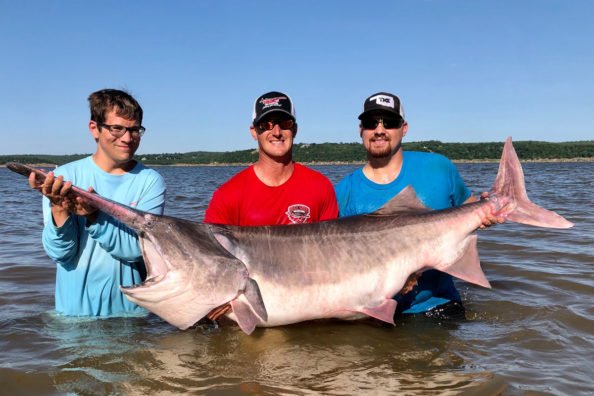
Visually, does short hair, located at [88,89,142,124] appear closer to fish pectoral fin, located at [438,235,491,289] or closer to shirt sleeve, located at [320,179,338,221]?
shirt sleeve, located at [320,179,338,221]

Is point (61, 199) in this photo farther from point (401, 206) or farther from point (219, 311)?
point (401, 206)

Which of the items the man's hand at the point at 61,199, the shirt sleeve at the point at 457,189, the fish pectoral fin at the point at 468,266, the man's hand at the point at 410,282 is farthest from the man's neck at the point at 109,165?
the shirt sleeve at the point at 457,189

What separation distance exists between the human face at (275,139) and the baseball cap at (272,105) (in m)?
0.08

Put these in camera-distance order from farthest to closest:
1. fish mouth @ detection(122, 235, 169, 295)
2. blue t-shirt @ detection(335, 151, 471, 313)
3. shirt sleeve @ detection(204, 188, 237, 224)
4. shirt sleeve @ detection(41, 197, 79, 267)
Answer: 1. blue t-shirt @ detection(335, 151, 471, 313)
2. shirt sleeve @ detection(204, 188, 237, 224)
3. shirt sleeve @ detection(41, 197, 79, 267)
4. fish mouth @ detection(122, 235, 169, 295)

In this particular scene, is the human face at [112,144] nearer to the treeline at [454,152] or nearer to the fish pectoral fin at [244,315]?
the fish pectoral fin at [244,315]

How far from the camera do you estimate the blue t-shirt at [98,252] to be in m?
4.65

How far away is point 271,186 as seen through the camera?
5340 millimetres

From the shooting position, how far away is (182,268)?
4277 millimetres

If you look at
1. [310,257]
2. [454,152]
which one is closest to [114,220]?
[310,257]

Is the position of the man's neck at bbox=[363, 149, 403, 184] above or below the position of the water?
above

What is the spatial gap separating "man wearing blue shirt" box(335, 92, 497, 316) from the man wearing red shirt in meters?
0.67

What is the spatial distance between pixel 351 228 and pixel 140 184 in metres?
2.09

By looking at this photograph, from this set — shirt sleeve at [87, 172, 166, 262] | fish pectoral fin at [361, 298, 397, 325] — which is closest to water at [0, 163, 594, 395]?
fish pectoral fin at [361, 298, 397, 325]

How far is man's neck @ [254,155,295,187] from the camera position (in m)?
5.32
